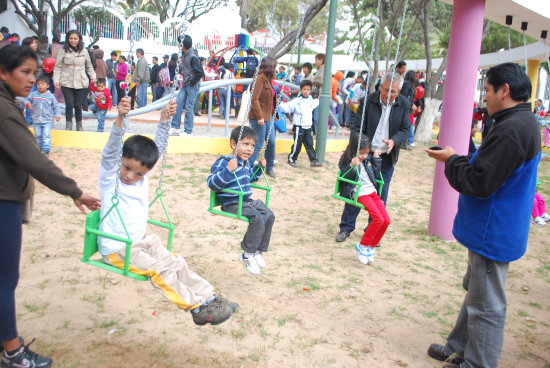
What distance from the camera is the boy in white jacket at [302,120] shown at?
891 centimetres

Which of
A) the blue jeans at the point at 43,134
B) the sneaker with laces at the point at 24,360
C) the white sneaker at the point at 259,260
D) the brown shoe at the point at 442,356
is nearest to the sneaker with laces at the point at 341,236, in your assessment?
the white sneaker at the point at 259,260

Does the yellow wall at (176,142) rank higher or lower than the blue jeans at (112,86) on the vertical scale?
lower

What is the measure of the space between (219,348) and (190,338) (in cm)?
24

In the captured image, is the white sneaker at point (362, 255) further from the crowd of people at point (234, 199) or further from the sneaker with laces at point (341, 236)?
the crowd of people at point (234, 199)

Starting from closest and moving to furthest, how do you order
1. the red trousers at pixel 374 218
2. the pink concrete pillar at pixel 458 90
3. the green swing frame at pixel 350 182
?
the green swing frame at pixel 350 182 → the red trousers at pixel 374 218 → the pink concrete pillar at pixel 458 90

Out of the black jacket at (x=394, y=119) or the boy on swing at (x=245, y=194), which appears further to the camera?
the black jacket at (x=394, y=119)

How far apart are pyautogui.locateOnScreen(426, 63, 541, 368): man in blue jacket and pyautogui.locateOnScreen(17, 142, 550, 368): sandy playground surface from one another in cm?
61

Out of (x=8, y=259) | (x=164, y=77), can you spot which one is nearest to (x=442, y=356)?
(x=8, y=259)

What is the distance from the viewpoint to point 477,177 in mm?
2904

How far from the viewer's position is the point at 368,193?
5.29m

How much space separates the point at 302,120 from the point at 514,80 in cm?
607

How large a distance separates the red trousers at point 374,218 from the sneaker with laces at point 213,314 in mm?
2449

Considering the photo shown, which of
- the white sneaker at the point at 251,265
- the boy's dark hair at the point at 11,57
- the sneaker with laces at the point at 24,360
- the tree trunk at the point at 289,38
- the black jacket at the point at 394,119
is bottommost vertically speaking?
the sneaker with laces at the point at 24,360

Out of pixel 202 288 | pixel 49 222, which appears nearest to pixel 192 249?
pixel 49 222
